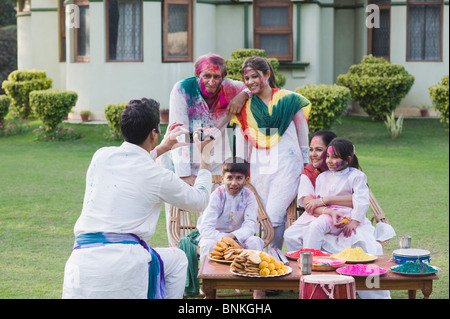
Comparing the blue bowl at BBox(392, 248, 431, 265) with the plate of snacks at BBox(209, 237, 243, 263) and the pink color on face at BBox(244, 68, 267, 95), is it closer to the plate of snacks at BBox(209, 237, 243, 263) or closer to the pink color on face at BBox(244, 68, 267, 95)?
the plate of snacks at BBox(209, 237, 243, 263)

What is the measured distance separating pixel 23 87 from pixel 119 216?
14.1 m

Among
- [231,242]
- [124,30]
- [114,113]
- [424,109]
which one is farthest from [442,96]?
[231,242]

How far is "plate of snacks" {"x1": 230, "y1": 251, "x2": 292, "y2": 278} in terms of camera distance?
460 cm

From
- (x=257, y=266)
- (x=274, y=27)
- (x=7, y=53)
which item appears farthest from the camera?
(x=7, y=53)

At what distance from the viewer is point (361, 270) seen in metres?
4.69

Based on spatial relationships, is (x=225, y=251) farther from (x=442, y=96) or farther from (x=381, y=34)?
(x=381, y=34)

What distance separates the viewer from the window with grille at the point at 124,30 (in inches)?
645

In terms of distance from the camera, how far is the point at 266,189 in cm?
621

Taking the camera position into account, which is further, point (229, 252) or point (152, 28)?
point (152, 28)

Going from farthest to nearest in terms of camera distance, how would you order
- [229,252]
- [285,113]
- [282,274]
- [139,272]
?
[285,113]
[229,252]
[282,274]
[139,272]

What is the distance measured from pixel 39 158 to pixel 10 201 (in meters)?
3.68
